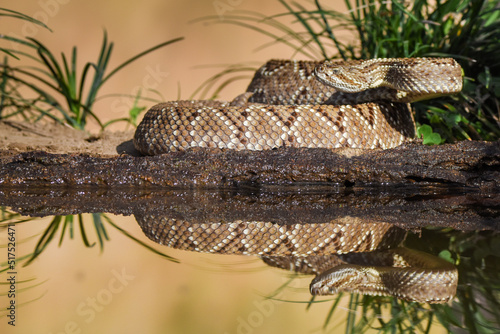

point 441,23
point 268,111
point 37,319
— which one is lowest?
point 37,319

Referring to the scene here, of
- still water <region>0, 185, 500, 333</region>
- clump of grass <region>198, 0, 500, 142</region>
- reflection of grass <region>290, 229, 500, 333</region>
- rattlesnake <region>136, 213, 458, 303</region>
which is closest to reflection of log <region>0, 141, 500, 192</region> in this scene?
still water <region>0, 185, 500, 333</region>

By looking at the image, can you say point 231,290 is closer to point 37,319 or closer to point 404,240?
point 37,319

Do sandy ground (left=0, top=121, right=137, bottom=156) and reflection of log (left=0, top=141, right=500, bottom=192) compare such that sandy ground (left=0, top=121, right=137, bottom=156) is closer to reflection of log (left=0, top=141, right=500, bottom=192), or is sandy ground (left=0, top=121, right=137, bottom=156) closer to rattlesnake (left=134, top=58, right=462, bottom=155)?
reflection of log (left=0, top=141, right=500, bottom=192)

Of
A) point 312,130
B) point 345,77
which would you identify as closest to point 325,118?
point 312,130

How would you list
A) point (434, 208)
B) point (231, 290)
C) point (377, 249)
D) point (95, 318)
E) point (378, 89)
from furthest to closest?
point (378, 89) → point (434, 208) → point (377, 249) → point (231, 290) → point (95, 318)

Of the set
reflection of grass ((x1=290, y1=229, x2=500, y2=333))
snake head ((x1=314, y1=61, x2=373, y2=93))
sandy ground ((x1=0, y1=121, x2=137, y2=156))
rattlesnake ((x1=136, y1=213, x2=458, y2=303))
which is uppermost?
snake head ((x1=314, y1=61, x2=373, y2=93))

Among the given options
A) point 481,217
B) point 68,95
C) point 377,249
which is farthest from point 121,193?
point 68,95

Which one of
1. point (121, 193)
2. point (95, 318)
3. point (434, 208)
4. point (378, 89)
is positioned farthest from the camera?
point (378, 89)
